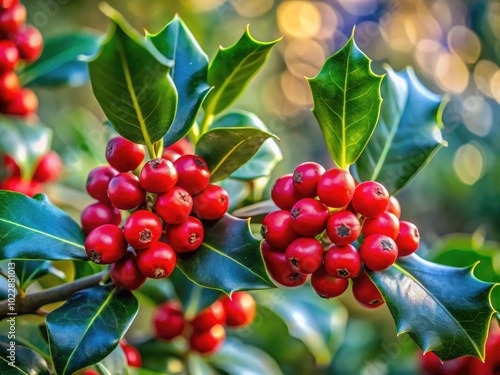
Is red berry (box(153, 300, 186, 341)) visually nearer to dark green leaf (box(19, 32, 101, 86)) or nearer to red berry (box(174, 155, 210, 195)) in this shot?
red berry (box(174, 155, 210, 195))

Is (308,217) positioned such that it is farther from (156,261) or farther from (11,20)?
(11,20)

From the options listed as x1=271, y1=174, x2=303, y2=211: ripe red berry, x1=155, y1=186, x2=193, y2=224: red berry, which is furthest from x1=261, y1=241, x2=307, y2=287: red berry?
x1=155, y1=186, x2=193, y2=224: red berry

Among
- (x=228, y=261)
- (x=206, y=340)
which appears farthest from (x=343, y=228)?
(x=206, y=340)

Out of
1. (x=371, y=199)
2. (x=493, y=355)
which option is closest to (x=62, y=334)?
(x=371, y=199)

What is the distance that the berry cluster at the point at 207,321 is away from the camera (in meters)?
1.80

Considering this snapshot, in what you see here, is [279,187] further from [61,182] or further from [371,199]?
[61,182]

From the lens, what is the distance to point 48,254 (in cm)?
125

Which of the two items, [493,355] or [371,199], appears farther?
[493,355]

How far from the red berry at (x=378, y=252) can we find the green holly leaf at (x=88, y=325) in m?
0.53

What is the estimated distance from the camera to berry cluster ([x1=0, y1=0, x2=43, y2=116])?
1855 mm

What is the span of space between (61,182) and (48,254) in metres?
1.22

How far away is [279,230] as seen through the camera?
49.8 inches

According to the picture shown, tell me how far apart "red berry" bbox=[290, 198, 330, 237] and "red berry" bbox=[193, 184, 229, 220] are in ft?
0.52

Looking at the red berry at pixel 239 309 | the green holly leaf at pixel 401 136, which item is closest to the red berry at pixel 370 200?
the green holly leaf at pixel 401 136
